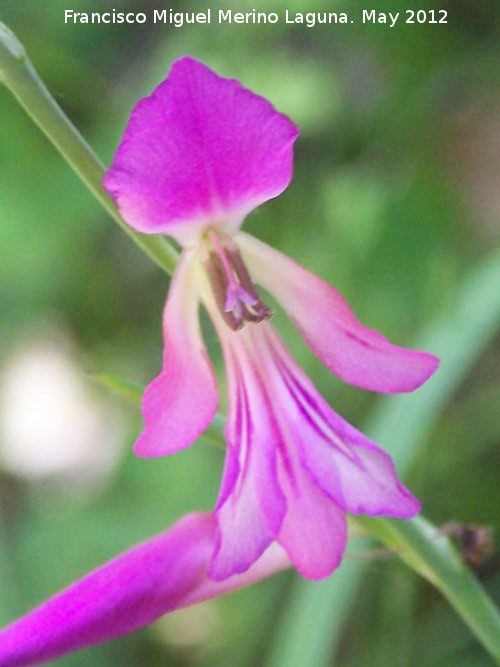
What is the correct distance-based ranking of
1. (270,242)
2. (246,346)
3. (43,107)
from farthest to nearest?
(270,242), (246,346), (43,107)

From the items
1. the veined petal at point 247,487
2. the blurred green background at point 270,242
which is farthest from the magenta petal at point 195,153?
the blurred green background at point 270,242

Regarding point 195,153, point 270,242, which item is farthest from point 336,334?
point 270,242

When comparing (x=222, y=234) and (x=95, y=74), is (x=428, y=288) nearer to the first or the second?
(x=95, y=74)

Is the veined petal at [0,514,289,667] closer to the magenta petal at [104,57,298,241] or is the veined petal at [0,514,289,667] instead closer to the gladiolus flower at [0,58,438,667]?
the gladiolus flower at [0,58,438,667]

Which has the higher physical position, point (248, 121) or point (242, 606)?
point (248, 121)

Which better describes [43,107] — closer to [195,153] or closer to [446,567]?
[195,153]

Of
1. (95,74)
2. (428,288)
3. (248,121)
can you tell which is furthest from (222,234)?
(95,74)

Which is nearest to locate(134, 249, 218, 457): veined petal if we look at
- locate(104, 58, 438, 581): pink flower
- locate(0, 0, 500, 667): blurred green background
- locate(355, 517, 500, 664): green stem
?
locate(104, 58, 438, 581): pink flower
